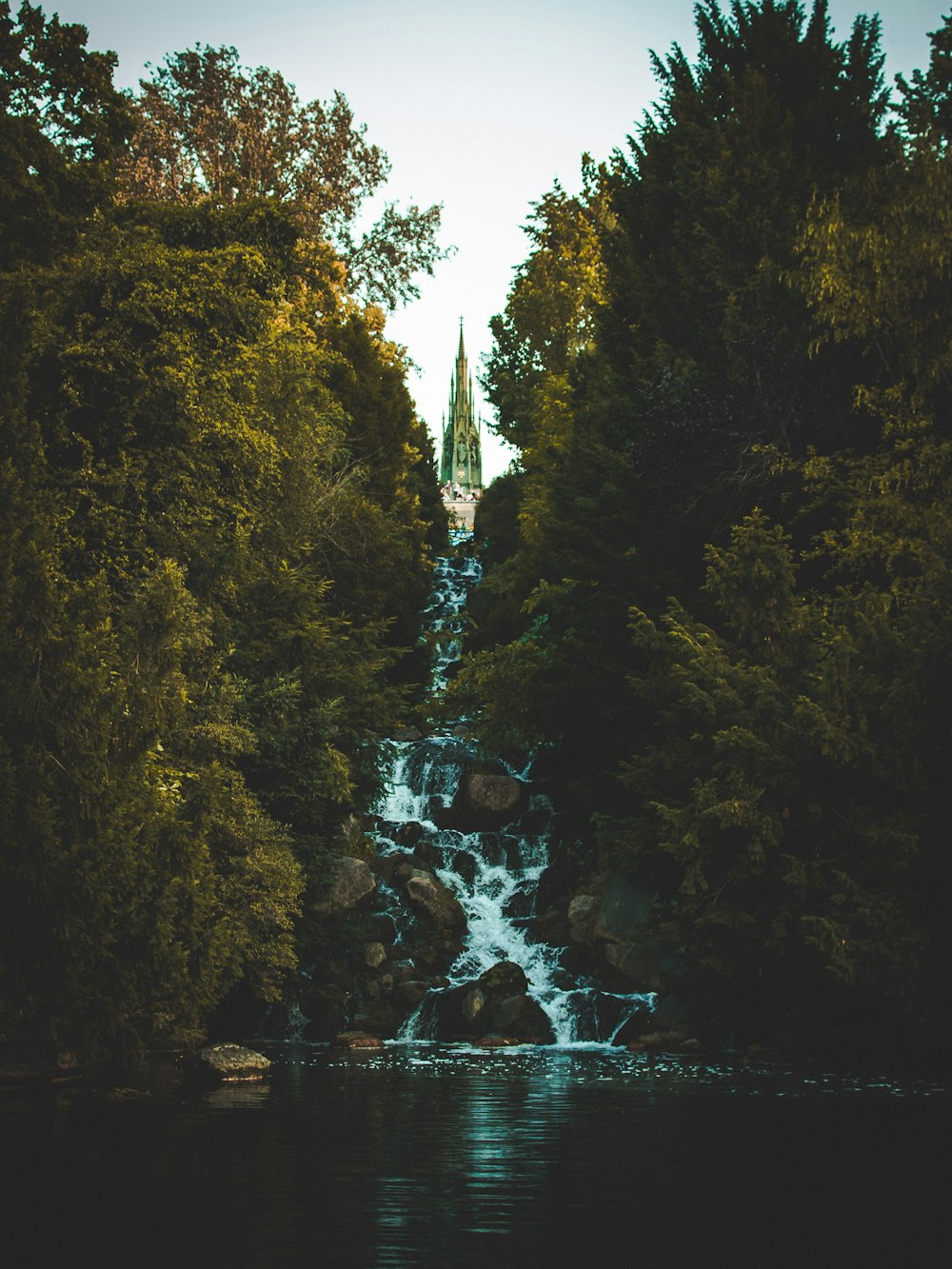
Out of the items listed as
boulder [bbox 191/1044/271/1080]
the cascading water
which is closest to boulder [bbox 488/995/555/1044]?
the cascading water

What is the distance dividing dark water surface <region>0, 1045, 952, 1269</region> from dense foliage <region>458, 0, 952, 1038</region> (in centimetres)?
373

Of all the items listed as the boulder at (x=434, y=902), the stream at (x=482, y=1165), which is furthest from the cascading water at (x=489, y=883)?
the stream at (x=482, y=1165)

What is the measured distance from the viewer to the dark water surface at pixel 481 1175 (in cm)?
921

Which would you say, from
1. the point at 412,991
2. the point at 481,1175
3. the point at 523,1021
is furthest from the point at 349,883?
the point at 481,1175

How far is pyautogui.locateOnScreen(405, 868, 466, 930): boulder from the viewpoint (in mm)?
31812

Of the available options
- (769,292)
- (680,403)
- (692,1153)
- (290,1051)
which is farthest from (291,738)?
(692,1153)

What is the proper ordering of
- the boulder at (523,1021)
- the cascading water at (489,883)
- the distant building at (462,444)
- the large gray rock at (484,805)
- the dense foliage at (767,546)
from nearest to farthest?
1. the dense foliage at (767,546)
2. the boulder at (523,1021)
3. the cascading water at (489,883)
4. the large gray rock at (484,805)
5. the distant building at (462,444)

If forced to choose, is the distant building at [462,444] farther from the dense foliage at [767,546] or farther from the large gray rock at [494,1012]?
the large gray rock at [494,1012]

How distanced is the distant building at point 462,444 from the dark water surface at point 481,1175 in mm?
149007

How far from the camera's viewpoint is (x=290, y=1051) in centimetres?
2567

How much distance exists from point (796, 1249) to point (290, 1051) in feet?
58.0

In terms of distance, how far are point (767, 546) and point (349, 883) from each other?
12.2 meters

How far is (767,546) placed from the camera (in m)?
25.6

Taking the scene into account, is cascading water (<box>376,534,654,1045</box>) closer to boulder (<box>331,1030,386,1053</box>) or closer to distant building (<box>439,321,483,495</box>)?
boulder (<box>331,1030,386,1053</box>)
